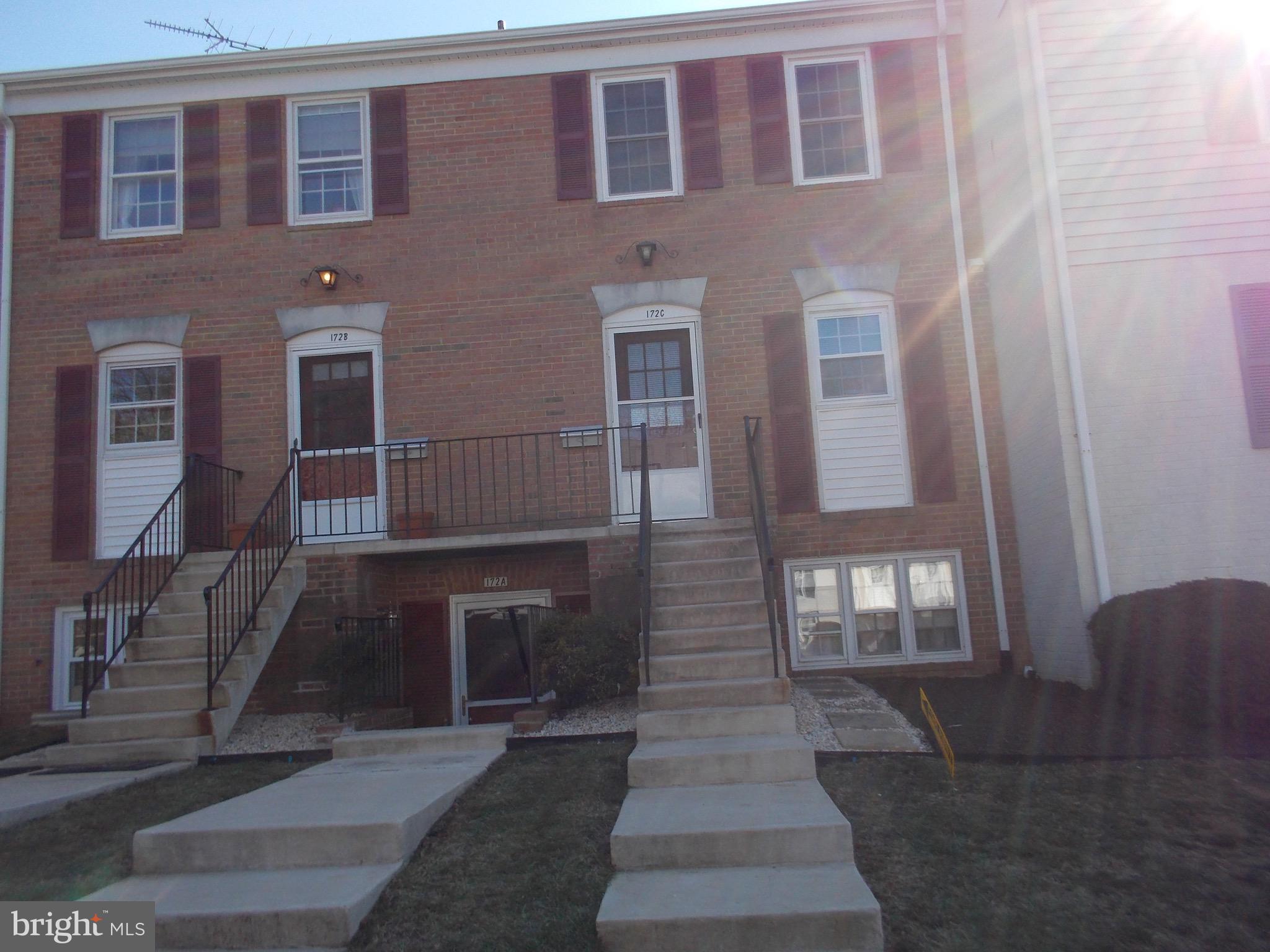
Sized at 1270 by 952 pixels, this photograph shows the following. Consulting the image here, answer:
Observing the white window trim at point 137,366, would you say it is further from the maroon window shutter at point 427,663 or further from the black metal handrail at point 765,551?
the black metal handrail at point 765,551

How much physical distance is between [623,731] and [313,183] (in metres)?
6.65

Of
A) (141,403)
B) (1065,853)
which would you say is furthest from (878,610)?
(141,403)

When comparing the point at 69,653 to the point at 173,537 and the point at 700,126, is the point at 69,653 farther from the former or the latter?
the point at 700,126

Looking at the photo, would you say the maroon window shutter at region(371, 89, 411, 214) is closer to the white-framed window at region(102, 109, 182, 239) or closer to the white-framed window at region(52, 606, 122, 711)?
the white-framed window at region(102, 109, 182, 239)

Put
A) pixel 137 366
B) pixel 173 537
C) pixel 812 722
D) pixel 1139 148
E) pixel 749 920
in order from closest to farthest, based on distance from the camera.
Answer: pixel 749 920, pixel 812 722, pixel 1139 148, pixel 173 537, pixel 137 366

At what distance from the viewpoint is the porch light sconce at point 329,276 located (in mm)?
9828

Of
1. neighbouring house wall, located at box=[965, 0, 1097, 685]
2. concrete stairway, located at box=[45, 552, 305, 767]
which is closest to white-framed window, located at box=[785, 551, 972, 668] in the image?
neighbouring house wall, located at box=[965, 0, 1097, 685]

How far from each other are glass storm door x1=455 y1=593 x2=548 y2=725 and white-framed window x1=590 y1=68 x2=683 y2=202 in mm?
4130

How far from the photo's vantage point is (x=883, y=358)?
960cm

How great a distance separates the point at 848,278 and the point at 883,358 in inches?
32.3

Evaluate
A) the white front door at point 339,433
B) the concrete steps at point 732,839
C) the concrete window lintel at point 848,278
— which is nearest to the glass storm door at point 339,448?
the white front door at point 339,433

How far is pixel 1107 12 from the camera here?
8.51 meters

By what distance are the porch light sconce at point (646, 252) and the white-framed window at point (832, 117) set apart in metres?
1.41

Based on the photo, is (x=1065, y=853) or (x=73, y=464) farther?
(x=73, y=464)
